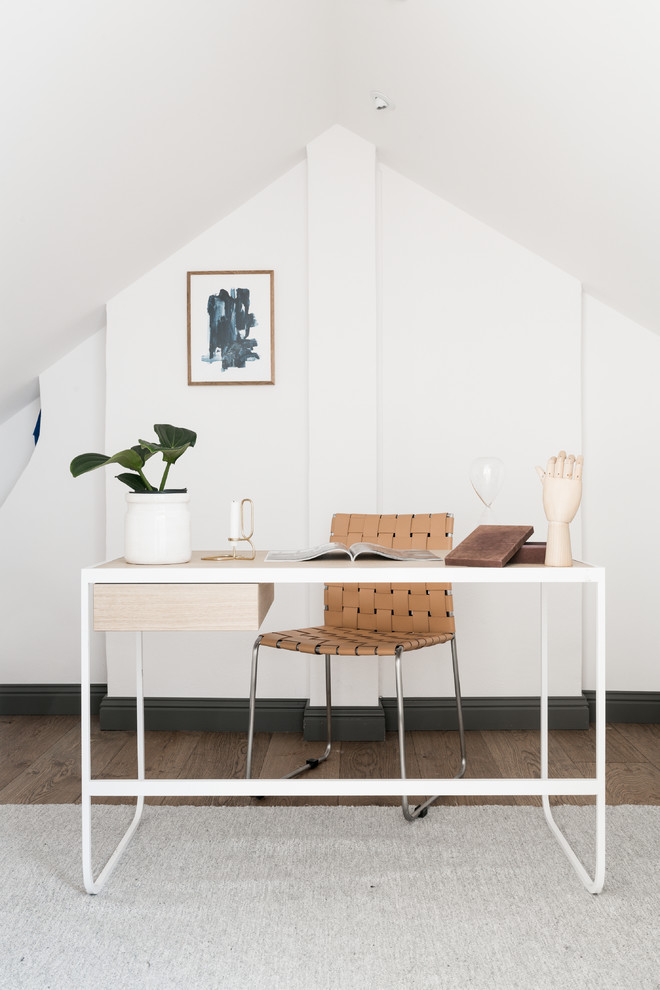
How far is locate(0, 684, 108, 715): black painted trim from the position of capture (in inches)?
125

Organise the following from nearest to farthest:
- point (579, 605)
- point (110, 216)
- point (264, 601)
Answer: point (264, 601) → point (110, 216) → point (579, 605)

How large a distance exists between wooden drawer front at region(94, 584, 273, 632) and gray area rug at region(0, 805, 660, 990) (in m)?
0.58

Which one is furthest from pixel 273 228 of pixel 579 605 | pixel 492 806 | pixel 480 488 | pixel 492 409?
pixel 492 806

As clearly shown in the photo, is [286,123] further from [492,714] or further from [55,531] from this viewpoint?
[492,714]

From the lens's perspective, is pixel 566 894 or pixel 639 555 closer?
pixel 566 894

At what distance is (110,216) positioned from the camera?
2.46 metres

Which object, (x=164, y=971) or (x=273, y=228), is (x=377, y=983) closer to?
Result: (x=164, y=971)

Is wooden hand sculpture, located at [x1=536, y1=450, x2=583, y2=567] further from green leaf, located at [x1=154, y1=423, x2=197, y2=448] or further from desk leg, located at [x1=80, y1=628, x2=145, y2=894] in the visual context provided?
desk leg, located at [x1=80, y1=628, x2=145, y2=894]

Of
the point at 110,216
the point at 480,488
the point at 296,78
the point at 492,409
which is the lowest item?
the point at 480,488

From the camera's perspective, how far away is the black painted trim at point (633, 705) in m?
3.05

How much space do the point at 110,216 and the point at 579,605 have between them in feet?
6.95

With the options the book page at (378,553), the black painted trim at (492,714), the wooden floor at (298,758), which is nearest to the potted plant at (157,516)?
the book page at (378,553)

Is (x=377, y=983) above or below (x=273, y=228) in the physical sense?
below

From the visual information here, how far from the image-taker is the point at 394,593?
2596mm
